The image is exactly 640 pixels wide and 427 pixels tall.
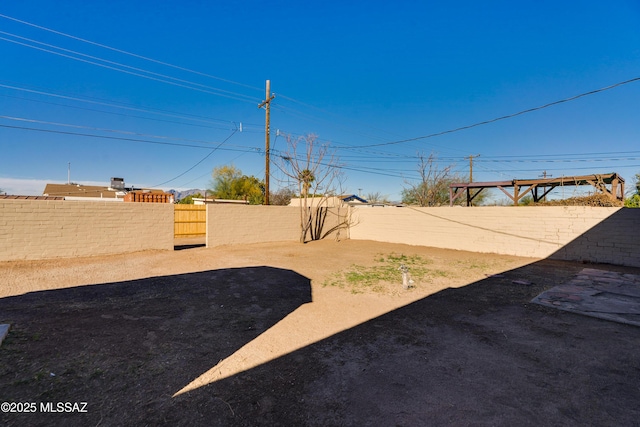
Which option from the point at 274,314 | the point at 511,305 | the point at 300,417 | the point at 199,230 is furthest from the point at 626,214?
the point at 199,230

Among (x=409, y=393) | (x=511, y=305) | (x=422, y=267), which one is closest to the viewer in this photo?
(x=409, y=393)

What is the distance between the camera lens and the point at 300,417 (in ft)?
6.13

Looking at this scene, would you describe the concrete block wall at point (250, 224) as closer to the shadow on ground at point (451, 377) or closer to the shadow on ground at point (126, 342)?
the shadow on ground at point (126, 342)

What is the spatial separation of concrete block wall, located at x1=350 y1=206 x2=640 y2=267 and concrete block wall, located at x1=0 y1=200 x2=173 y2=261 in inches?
392

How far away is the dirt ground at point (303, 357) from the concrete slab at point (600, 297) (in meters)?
0.32

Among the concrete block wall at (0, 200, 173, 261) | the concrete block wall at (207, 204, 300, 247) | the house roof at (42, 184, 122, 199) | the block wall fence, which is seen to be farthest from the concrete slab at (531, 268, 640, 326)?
the house roof at (42, 184, 122, 199)

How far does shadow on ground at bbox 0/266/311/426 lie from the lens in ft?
6.45

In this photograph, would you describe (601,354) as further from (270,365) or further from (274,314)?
(274,314)

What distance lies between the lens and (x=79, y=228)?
7.74 metres

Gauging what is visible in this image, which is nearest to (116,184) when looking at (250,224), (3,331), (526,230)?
(250,224)

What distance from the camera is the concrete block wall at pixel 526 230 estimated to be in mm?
7840

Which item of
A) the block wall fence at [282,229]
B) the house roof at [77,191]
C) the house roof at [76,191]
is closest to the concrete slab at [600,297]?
the block wall fence at [282,229]

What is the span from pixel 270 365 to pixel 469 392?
5.60 feet

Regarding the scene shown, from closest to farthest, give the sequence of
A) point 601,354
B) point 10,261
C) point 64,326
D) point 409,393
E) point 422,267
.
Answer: point 409,393, point 601,354, point 64,326, point 10,261, point 422,267
